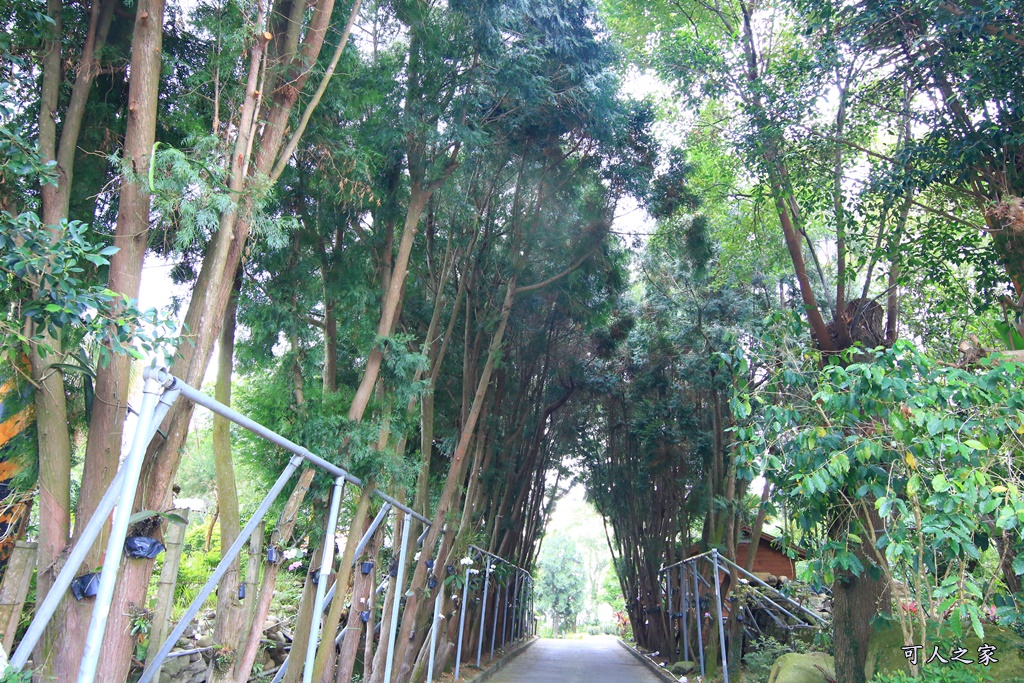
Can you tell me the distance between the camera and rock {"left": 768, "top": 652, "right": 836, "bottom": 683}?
7684 mm

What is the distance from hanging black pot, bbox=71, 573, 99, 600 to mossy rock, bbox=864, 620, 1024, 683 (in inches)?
207

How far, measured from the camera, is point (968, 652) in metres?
5.70

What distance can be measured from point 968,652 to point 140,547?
6235 mm

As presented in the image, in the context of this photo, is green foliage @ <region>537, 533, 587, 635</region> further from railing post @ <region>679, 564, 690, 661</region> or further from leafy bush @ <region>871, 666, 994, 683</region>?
leafy bush @ <region>871, 666, 994, 683</region>

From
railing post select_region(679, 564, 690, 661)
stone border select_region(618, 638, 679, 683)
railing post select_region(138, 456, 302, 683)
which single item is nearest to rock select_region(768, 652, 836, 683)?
stone border select_region(618, 638, 679, 683)

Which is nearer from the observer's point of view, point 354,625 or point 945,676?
point 945,676

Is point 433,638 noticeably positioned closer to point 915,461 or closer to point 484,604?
point 484,604

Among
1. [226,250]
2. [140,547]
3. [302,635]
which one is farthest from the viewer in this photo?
[302,635]

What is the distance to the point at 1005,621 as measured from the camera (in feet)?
14.3

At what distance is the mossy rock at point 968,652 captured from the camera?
537cm

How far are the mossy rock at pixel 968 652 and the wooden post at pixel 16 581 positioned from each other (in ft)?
19.7

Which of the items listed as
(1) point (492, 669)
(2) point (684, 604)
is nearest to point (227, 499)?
(1) point (492, 669)

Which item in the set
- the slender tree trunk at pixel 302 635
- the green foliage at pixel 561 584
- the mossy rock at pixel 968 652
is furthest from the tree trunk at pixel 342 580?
the green foliage at pixel 561 584

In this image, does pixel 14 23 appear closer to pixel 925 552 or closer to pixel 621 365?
pixel 925 552
